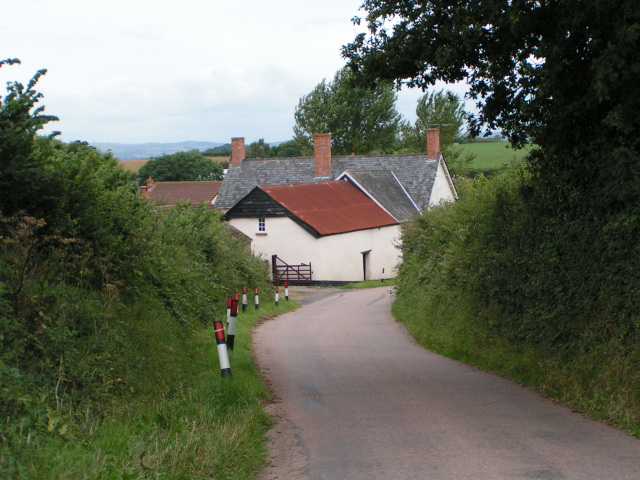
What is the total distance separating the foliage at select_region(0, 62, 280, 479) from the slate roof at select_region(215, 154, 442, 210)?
151 feet

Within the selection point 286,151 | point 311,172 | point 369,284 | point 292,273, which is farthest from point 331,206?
point 286,151

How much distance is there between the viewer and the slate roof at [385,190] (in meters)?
52.4

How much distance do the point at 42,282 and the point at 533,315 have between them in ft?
24.6

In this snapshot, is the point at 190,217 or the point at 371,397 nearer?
the point at 371,397

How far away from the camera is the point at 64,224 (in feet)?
31.0

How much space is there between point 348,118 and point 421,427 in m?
75.5

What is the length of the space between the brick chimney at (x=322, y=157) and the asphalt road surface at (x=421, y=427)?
45.6 metres

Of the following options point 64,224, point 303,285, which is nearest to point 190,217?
point 64,224

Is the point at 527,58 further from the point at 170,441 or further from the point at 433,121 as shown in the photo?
the point at 433,121

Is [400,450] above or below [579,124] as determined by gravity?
below

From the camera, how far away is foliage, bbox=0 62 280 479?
5.65m

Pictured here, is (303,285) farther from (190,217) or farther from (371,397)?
(371,397)


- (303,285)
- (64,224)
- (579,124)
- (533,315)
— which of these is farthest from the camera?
(303,285)

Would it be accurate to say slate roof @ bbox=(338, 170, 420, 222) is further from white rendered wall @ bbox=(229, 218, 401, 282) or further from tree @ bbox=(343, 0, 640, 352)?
tree @ bbox=(343, 0, 640, 352)
